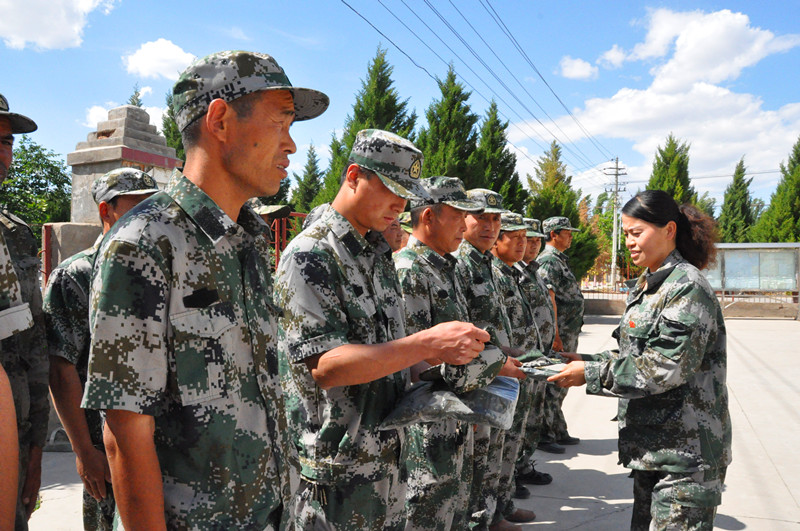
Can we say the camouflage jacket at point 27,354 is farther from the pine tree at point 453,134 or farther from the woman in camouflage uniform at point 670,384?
the pine tree at point 453,134

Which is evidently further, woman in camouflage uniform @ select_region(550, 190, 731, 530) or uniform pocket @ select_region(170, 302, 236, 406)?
woman in camouflage uniform @ select_region(550, 190, 731, 530)

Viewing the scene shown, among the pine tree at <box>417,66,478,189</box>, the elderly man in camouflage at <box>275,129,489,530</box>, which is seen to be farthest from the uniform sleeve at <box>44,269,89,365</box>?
the pine tree at <box>417,66,478,189</box>

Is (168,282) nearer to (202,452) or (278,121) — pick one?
(202,452)

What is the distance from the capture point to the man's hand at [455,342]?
190 centimetres

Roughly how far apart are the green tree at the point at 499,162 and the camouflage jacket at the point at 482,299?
12100mm

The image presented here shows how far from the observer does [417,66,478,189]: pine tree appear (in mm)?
15297

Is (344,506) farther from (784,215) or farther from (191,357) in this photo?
(784,215)

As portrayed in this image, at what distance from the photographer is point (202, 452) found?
128 cm

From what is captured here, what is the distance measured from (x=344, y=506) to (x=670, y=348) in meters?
1.64

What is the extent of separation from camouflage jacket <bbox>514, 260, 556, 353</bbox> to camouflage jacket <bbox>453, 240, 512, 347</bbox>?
169 centimetres

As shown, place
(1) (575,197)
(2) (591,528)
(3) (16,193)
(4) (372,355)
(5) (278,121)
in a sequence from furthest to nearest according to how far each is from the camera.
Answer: (3) (16,193)
(1) (575,197)
(2) (591,528)
(4) (372,355)
(5) (278,121)

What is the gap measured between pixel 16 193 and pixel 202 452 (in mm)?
22134

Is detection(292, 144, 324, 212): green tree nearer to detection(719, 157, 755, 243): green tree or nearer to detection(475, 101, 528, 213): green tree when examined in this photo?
detection(475, 101, 528, 213): green tree

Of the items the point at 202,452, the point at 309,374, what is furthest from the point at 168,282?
the point at 309,374
